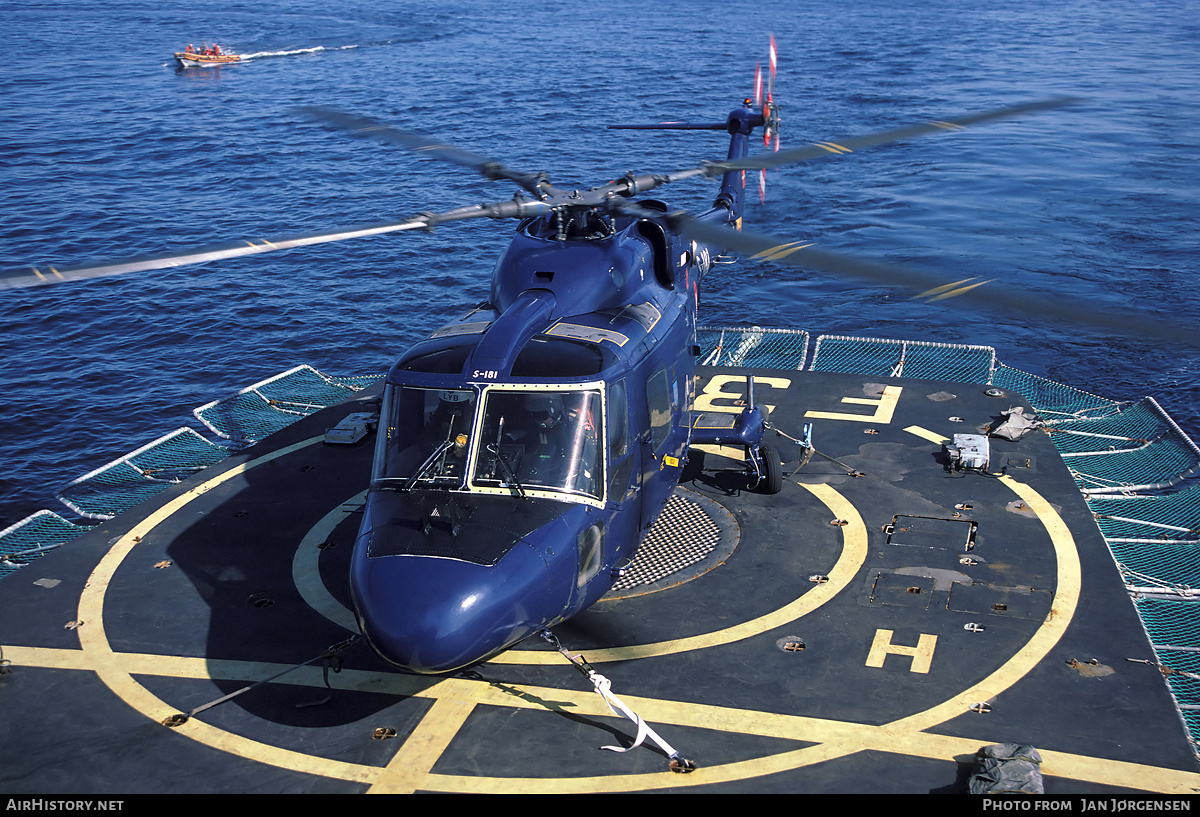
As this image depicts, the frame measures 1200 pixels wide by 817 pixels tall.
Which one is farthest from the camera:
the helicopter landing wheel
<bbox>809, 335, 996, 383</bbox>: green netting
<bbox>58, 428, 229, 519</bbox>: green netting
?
<bbox>809, 335, 996, 383</bbox>: green netting

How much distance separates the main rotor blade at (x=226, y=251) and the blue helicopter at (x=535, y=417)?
36 millimetres

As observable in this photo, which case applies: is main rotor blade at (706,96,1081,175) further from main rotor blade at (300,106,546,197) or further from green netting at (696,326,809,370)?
green netting at (696,326,809,370)

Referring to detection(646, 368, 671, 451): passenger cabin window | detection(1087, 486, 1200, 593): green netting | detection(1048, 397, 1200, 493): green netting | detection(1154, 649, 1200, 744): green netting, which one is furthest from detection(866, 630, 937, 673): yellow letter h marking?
detection(1048, 397, 1200, 493): green netting

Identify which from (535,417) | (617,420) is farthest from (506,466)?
(617,420)

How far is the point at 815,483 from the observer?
17.4 m

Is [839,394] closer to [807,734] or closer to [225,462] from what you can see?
[807,734]

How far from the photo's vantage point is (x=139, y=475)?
19703 mm

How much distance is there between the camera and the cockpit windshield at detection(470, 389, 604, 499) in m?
12.2

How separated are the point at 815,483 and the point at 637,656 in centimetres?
586

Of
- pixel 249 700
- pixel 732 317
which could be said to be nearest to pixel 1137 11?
pixel 732 317

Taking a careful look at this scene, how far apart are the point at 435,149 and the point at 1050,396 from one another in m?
15.8

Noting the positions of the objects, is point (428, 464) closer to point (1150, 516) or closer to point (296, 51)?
point (1150, 516)

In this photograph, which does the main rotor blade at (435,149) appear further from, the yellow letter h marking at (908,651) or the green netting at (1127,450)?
the green netting at (1127,450)

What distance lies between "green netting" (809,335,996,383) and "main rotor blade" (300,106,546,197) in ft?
37.8
